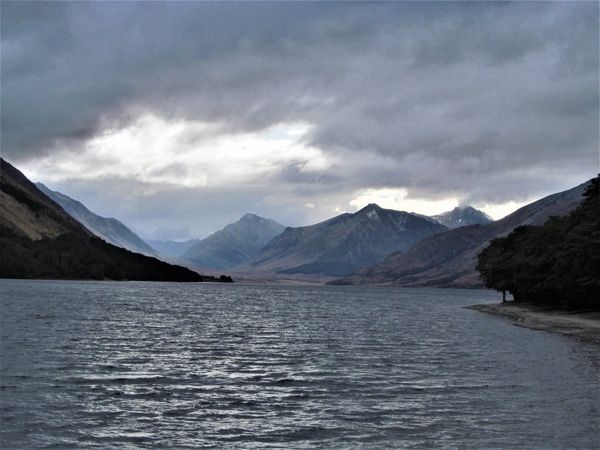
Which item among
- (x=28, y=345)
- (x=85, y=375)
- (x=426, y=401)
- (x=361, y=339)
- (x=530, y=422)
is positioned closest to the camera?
(x=530, y=422)

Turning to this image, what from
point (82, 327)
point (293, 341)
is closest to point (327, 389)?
point (293, 341)

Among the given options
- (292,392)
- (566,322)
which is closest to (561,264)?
(566,322)

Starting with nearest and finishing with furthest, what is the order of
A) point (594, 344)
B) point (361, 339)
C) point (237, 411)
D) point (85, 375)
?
1. point (237, 411)
2. point (85, 375)
3. point (594, 344)
4. point (361, 339)

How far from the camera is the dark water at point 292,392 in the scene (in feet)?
106

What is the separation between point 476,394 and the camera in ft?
146

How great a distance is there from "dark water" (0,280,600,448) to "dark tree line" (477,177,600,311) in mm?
33440

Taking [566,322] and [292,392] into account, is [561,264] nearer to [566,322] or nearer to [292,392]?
[566,322]

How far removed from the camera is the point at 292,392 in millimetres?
44531

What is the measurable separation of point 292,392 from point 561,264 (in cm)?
9358

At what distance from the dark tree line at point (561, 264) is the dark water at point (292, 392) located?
3344cm

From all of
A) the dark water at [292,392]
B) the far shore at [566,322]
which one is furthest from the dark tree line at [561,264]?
the dark water at [292,392]

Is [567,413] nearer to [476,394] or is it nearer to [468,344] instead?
[476,394]

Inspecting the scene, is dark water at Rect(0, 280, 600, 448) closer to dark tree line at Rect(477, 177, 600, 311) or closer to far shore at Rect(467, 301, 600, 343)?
far shore at Rect(467, 301, 600, 343)

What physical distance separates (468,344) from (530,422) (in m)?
46.8
